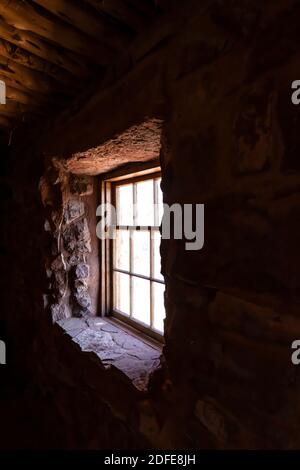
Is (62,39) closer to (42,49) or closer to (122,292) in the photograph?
(42,49)

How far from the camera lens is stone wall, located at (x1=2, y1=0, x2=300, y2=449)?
58 cm

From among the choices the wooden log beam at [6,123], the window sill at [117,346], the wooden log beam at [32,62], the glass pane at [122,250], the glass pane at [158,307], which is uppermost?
the wooden log beam at [6,123]

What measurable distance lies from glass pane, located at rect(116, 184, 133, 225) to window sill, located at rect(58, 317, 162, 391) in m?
0.58

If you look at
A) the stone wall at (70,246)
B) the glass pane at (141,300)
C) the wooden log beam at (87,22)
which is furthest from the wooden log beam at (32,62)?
the glass pane at (141,300)

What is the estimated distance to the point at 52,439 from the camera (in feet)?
5.79

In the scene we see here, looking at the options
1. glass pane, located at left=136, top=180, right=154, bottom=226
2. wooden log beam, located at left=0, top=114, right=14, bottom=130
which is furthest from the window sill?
wooden log beam, located at left=0, top=114, right=14, bottom=130

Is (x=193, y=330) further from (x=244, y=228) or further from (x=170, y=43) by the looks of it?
(x=170, y=43)

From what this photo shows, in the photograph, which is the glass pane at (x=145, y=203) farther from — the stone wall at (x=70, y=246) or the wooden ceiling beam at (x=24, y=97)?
the wooden ceiling beam at (x=24, y=97)

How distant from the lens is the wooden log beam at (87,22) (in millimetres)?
928

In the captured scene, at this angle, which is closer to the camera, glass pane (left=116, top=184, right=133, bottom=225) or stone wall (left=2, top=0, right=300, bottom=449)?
stone wall (left=2, top=0, right=300, bottom=449)

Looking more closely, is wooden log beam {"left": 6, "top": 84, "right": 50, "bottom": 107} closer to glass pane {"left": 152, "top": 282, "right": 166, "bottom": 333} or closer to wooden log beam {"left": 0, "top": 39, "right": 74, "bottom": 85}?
wooden log beam {"left": 0, "top": 39, "right": 74, "bottom": 85}

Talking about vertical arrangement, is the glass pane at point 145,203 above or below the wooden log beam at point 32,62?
below

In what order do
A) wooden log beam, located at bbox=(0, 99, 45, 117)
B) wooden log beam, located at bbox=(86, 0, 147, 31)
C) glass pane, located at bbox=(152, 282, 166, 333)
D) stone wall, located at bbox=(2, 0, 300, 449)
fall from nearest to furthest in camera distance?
1. stone wall, located at bbox=(2, 0, 300, 449)
2. wooden log beam, located at bbox=(86, 0, 147, 31)
3. glass pane, located at bbox=(152, 282, 166, 333)
4. wooden log beam, located at bbox=(0, 99, 45, 117)

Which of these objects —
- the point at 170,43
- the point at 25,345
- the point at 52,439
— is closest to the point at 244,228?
the point at 170,43
